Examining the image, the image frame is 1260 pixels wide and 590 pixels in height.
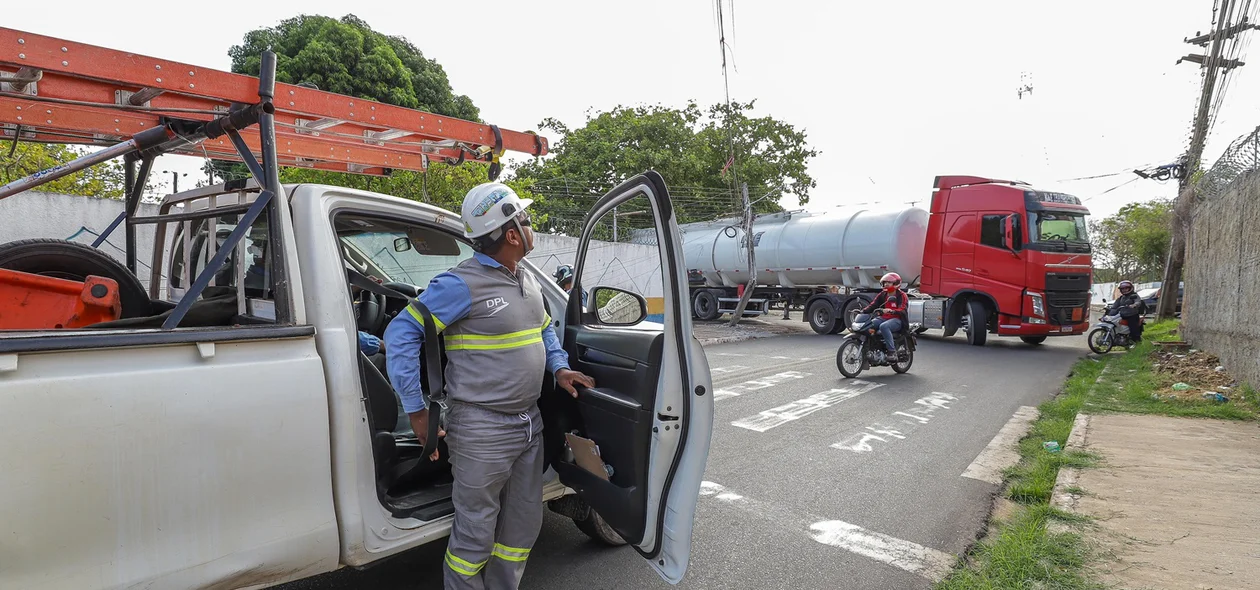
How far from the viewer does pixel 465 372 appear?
91.9 inches

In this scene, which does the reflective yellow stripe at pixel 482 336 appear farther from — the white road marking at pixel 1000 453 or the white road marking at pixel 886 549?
the white road marking at pixel 1000 453

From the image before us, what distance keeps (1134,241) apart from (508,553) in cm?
4890

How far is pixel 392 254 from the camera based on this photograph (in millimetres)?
4191

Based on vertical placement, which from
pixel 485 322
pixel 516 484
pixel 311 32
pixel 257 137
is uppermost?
pixel 311 32

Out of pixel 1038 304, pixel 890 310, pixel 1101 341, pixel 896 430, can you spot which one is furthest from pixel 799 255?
pixel 896 430

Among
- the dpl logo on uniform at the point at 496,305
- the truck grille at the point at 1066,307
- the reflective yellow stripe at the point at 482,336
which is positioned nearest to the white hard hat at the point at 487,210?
the dpl logo on uniform at the point at 496,305

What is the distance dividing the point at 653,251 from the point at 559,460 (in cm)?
1444

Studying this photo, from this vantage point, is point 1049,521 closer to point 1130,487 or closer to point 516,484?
point 1130,487

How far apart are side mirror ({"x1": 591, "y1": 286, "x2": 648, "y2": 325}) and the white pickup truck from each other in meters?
0.01

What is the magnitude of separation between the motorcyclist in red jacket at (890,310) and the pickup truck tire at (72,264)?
26.8ft

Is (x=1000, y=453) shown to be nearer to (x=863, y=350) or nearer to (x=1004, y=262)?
(x=863, y=350)

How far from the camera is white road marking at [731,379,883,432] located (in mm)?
6133

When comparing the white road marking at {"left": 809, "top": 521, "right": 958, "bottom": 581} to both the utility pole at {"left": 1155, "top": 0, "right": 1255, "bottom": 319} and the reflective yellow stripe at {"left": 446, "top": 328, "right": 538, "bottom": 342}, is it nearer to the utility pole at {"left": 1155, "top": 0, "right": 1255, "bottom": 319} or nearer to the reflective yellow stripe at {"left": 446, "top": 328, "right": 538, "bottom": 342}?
the reflective yellow stripe at {"left": 446, "top": 328, "right": 538, "bottom": 342}

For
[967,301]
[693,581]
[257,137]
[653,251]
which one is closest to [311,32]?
[653,251]
